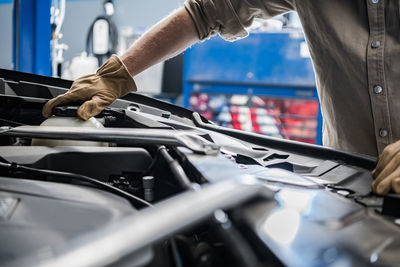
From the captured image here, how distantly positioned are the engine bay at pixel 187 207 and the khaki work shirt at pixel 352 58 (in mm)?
240

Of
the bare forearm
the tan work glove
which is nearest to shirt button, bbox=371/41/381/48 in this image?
the bare forearm

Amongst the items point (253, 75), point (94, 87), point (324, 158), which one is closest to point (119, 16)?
point (253, 75)

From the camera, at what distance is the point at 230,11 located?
4.14ft

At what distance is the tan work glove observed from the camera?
1036 millimetres

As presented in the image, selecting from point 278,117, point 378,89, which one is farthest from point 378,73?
point 278,117

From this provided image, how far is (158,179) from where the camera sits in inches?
29.0

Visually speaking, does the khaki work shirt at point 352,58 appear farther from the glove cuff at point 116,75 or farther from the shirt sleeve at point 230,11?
the glove cuff at point 116,75

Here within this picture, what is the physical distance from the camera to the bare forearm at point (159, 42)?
1.23m

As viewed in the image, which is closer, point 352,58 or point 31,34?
point 352,58

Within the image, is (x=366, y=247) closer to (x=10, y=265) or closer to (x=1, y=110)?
(x=10, y=265)

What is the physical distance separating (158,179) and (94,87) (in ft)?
1.70

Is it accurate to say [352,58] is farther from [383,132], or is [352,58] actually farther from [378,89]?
[383,132]

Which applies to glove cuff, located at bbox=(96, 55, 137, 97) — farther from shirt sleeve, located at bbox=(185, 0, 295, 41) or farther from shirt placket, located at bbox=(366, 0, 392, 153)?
shirt placket, located at bbox=(366, 0, 392, 153)

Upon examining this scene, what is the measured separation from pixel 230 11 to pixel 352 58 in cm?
44
